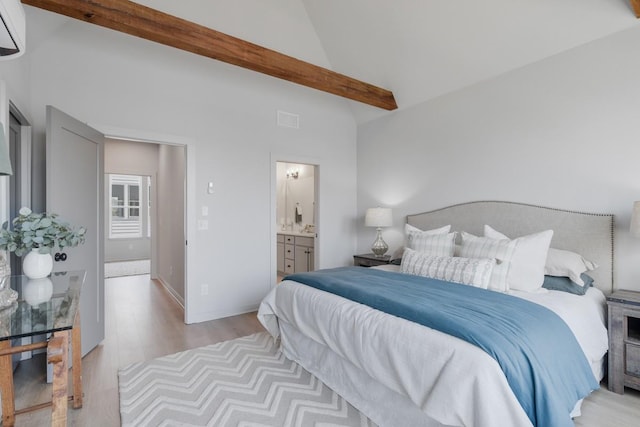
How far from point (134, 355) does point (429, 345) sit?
2.56 m

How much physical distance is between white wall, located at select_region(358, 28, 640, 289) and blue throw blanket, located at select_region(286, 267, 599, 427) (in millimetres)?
1338

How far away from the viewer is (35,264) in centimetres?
191

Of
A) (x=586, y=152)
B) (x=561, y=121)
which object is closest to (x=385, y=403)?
(x=586, y=152)

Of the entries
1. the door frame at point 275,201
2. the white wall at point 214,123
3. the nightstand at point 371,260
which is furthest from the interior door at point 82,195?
the nightstand at point 371,260

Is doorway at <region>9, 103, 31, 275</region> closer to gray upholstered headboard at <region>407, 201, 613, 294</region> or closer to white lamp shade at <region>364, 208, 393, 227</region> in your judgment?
white lamp shade at <region>364, 208, 393, 227</region>

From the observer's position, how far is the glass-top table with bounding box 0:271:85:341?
1295 mm

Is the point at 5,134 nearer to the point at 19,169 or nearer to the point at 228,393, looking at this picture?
the point at 19,169

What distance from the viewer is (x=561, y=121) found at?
2832 millimetres

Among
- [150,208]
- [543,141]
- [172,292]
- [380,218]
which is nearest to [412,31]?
[543,141]

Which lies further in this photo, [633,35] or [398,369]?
[633,35]

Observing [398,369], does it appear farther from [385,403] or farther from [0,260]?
[0,260]

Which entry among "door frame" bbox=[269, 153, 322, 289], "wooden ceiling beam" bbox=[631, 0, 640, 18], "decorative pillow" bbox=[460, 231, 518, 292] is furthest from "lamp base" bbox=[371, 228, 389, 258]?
"wooden ceiling beam" bbox=[631, 0, 640, 18]

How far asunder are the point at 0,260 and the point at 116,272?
5800 mm

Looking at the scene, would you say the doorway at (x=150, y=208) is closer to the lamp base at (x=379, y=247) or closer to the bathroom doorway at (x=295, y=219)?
the bathroom doorway at (x=295, y=219)
